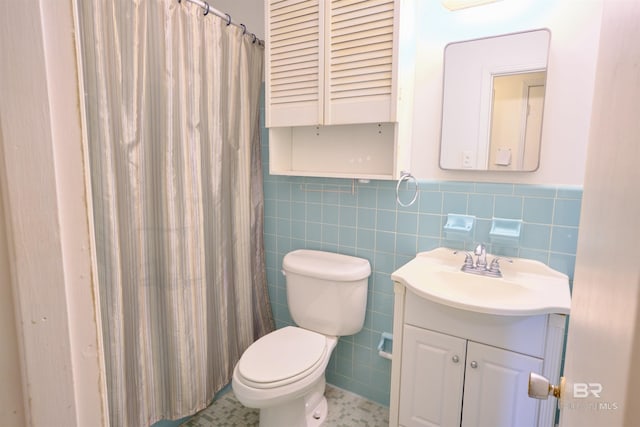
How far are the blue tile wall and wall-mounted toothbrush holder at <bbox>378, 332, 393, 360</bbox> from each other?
3 centimetres

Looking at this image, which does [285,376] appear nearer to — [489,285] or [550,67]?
[489,285]

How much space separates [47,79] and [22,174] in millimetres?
A: 100

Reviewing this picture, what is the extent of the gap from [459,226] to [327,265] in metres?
0.67

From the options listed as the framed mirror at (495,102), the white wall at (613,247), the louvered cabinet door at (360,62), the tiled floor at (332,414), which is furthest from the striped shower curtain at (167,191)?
the white wall at (613,247)

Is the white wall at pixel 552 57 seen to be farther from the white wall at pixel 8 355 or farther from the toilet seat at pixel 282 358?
the white wall at pixel 8 355

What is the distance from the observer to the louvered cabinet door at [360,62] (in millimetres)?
1424

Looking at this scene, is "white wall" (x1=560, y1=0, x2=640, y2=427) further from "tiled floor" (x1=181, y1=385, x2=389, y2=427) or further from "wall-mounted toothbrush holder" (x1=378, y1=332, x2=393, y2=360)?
"tiled floor" (x1=181, y1=385, x2=389, y2=427)

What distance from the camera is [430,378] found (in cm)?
134

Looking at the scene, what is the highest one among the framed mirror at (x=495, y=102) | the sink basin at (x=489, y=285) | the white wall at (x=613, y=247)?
the framed mirror at (x=495, y=102)

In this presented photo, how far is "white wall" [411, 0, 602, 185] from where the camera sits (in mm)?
1298

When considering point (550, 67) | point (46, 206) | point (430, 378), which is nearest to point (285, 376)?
point (430, 378)

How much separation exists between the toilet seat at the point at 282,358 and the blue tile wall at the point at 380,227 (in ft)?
1.31

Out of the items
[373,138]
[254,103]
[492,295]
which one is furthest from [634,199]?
[254,103]

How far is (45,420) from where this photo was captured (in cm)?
37
